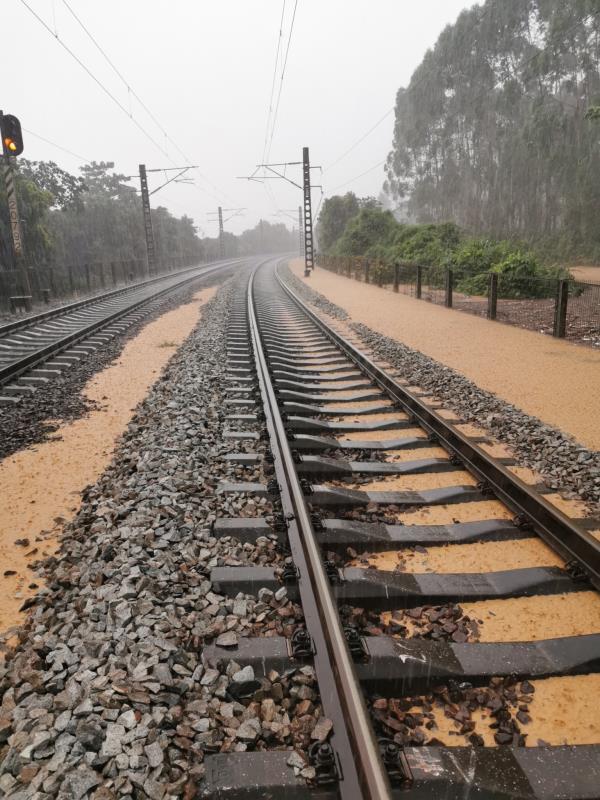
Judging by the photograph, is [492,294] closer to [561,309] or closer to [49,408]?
[561,309]

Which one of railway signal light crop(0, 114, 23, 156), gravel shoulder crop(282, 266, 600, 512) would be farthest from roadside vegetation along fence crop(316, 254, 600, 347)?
railway signal light crop(0, 114, 23, 156)

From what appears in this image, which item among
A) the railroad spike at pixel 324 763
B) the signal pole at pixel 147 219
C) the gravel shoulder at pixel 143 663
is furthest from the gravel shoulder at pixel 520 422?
the signal pole at pixel 147 219

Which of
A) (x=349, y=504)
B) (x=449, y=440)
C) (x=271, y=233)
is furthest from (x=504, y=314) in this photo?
(x=271, y=233)

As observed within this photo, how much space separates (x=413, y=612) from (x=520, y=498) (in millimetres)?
1362

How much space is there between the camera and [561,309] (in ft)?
32.9

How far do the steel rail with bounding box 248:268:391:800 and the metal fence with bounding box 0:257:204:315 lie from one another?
16.6 m

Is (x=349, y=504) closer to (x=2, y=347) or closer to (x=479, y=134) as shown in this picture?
(x=2, y=347)

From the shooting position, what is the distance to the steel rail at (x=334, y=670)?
1.62 m

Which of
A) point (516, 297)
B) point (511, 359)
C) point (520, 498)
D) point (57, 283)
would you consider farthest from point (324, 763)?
point (57, 283)

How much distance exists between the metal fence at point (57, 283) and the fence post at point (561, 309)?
49.6 ft

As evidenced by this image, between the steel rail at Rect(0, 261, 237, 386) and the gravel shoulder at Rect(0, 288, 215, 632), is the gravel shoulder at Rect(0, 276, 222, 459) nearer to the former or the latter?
the gravel shoulder at Rect(0, 288, 215, 632)

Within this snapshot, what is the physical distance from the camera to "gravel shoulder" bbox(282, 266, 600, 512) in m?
4.22

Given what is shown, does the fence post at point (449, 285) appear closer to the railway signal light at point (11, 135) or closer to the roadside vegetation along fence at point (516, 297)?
the roadside vegetation along fence at point (516, 297)

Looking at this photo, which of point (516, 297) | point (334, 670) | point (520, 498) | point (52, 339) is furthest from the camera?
point (516, 297)
